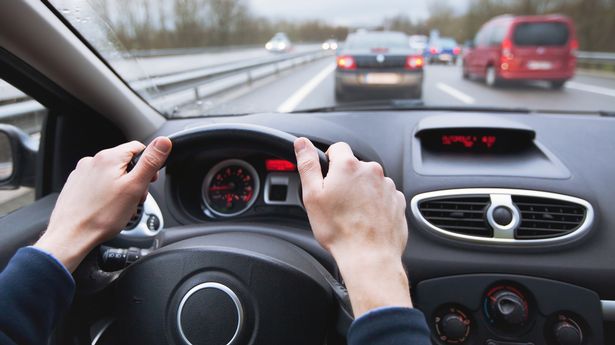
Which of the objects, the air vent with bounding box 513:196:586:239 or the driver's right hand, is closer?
the driver's right hand

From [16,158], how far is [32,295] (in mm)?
1506

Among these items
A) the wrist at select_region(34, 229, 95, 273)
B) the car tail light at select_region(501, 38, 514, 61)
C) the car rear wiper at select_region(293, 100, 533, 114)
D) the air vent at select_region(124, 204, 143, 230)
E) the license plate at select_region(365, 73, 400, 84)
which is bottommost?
the car tail light at select_region(501, 38, 514, 61)

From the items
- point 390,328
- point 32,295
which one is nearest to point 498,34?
point 390,328

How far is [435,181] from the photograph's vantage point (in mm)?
2086

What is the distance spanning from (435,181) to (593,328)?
85 centimetres

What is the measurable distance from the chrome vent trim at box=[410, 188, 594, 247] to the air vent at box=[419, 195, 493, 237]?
0.01m

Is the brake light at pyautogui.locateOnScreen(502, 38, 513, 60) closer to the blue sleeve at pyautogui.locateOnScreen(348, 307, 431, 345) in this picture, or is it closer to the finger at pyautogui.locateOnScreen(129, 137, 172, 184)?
the finger at pyautogui.locateOnScreen(129, 137, 172, 184)

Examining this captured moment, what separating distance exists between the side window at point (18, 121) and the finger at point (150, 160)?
3.69 ft

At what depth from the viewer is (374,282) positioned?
1.01 m

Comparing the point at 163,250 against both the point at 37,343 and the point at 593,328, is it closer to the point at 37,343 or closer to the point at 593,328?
the point at 37,343

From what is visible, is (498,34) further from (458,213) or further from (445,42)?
(458,213)

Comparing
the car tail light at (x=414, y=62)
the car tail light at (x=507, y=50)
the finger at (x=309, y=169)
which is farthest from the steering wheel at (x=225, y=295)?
the car tail light at (x=507, y=50)

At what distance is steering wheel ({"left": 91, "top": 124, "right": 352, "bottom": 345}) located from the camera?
1421mm

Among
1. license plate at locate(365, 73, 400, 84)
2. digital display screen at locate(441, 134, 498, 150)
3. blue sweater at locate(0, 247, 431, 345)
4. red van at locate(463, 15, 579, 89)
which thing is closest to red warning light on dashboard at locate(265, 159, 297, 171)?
digital display screen at locate(441, 134, 498, 150)
